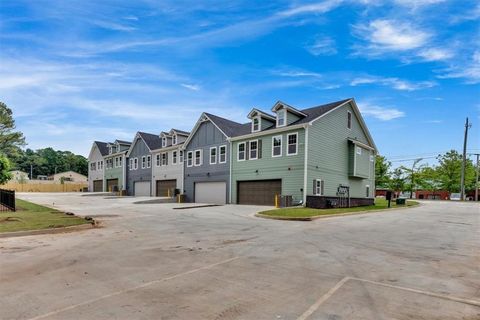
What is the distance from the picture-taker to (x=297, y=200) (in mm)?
23984

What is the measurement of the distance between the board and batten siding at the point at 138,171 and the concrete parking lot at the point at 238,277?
33.7 m

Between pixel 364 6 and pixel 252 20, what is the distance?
524 cm

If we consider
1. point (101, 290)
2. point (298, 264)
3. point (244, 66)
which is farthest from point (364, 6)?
point (101, 290)

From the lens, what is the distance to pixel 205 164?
3328 cm

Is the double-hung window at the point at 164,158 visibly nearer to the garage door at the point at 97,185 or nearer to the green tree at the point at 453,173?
the garage door at the point at 97,185

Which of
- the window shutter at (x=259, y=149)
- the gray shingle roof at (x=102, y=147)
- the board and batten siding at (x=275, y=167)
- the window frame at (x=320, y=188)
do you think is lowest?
the window frame at (x=320, y=188)

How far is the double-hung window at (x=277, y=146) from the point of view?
26.1 metres

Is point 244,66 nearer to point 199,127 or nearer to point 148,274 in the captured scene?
point 199,127

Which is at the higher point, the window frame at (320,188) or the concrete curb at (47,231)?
the window frame at (320,188)

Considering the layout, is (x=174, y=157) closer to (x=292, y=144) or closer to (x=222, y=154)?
(x=222, y=154)

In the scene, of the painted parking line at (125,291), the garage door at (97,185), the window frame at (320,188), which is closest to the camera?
the painted parking line at (125,291)

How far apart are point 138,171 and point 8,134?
31678mm

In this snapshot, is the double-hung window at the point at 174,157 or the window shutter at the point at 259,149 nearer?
the window shutter at the point at 259,149

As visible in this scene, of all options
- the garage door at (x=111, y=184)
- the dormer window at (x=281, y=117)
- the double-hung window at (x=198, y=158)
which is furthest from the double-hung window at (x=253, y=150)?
the garage door at (x=111, y=184)
